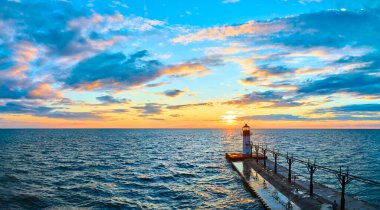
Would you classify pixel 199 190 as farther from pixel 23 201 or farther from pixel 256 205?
pixel 23 201

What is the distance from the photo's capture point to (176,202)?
35.9 metres

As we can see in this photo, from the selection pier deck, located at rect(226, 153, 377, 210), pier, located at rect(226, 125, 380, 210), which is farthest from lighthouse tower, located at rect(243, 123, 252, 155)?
pier deck, located at rect(226, 153, 377, 210)

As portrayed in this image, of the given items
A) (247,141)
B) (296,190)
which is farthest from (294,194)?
(247,141)

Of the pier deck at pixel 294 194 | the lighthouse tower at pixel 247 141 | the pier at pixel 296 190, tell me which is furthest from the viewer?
the lighthouse tower at pixel 247 141

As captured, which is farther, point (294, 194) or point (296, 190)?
point (296, 190)

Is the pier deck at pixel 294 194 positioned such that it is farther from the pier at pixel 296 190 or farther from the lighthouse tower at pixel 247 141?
the lighthouse tower at pixel 247 141

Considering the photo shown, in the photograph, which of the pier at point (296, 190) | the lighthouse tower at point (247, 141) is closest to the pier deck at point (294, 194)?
the pier at point (296, 190)

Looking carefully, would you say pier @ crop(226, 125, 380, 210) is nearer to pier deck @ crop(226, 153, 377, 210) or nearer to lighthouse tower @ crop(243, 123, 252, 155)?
pier deck @ crop(226, 153, 377, 210)

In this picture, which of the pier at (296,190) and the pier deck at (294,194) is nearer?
the pier at (296,190)

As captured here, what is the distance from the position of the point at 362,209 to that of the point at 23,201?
119 ft

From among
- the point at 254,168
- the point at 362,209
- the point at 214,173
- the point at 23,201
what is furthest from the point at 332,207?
the point at 23,201

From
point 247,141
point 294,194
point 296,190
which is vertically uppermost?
point 247,141

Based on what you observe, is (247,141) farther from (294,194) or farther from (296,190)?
(294,194)

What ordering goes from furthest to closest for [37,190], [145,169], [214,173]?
[145,169] → [214,173] → [37,190]
